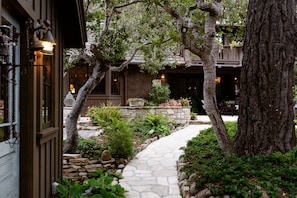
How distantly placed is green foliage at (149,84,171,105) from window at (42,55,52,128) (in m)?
12.3

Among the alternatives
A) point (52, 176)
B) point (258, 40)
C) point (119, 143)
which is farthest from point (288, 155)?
point (119, 143)

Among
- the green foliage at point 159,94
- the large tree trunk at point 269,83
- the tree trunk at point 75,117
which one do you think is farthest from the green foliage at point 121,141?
the green foliage at point 159,94

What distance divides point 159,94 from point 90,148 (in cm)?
856

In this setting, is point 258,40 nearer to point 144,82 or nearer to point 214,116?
point 214,116

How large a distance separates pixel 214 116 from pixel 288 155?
4.90ft

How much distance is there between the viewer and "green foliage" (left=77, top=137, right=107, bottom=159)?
8.24 metres

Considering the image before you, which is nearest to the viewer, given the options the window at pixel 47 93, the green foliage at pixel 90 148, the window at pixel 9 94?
the window at pixel 9 94

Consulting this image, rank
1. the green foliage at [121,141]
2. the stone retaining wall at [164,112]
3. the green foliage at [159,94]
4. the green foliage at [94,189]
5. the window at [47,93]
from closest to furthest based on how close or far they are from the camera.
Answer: the window at [47,93]
the green foliage at [94,189]
the green foliage at [121,141]
the stone retaining wall at [164,112]
the green foliage at [159,94]

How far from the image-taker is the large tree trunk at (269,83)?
5219 millimetres

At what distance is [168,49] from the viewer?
12.3 m

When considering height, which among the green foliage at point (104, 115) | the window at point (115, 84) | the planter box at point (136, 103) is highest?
the window at point (115, 84)

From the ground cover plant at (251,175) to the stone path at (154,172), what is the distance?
0.60m

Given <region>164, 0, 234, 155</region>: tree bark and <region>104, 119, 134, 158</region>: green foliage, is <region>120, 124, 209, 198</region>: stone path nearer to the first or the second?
<region>104, 119, 134, 158</region>: green foliage

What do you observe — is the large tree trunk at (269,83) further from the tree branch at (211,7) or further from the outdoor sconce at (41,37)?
the outdoor sconce at (41,37)
